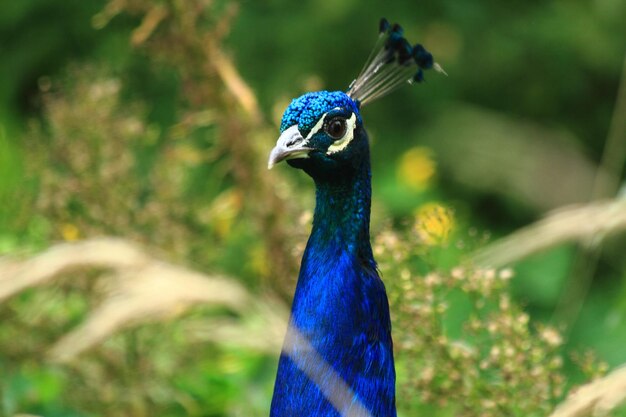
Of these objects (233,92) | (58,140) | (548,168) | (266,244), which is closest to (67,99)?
(58,140)

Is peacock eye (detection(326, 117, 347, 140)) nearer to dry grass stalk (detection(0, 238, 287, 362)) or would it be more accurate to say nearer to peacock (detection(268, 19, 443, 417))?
peacock (detection(268, 19, 443, 417))

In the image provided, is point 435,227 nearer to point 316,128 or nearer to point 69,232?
point 316,128

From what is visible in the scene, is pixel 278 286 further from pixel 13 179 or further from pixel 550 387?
pixel 13 179

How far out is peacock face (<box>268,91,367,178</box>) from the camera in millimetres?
1351

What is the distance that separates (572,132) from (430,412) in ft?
6.38

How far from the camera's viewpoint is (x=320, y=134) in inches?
53.7

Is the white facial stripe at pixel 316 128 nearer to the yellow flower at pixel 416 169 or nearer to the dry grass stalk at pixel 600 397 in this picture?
the dry grass stalk at pixel 600 397

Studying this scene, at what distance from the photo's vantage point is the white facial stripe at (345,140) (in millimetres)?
1382

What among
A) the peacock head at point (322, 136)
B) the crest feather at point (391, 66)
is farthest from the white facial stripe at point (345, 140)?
the crest feather at point (391, 66)

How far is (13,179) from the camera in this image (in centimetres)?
244

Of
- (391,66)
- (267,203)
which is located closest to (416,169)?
(267,203)

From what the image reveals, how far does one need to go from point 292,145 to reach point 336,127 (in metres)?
0.08

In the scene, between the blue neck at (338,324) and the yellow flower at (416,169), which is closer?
the blue neck at (338,324)

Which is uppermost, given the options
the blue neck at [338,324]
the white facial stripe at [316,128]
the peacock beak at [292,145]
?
the white facial stripe at [316,128]
